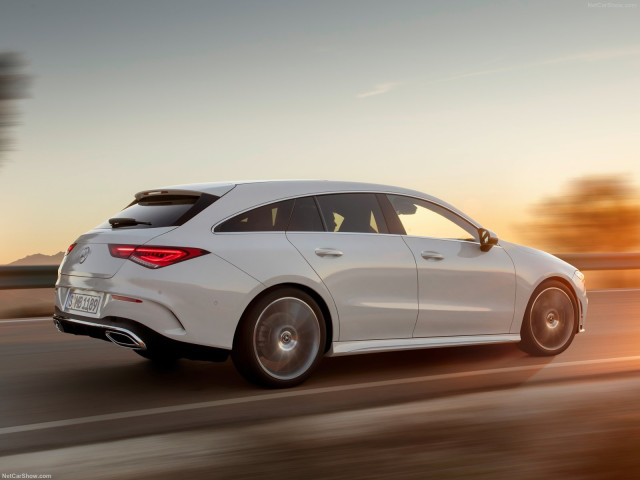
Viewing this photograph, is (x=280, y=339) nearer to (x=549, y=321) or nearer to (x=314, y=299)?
(x=314, y=299)

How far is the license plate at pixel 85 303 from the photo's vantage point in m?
6.18

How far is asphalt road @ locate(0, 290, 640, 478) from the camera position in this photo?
429 cm

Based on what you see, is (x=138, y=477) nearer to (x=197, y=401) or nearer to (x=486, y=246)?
(x=197, y=401)

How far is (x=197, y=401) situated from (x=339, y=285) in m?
1.38

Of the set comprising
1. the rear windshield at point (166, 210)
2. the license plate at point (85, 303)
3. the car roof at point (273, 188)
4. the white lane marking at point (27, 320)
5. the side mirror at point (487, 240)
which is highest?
the car roof at point (273, 188)

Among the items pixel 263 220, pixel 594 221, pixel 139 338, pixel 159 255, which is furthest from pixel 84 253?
pixel 594 221

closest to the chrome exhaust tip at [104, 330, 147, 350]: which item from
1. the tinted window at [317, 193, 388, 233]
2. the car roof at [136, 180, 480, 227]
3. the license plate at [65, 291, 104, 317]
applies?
the license plate at [65, 291, 104, 317]

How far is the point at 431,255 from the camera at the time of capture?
7.36 m

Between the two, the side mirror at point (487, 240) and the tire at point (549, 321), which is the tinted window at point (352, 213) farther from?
the tire at point (549, 321)

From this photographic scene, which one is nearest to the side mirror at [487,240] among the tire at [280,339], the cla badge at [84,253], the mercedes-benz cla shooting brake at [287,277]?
the mercedes-benz cla shooting brake at [287,277]

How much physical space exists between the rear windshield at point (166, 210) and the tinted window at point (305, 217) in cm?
66

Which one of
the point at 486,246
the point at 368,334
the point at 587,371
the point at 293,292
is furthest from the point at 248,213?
the point at 587,371

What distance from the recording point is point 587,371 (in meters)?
7.40

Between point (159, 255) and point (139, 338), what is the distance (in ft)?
1.89
